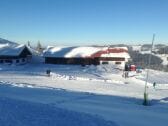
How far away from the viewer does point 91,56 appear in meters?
67.4

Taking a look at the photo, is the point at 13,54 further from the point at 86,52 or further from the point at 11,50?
the point at 86,52

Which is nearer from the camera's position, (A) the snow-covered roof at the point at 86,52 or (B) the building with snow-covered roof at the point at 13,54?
(A) the snow-covered roof at the point at 86,52

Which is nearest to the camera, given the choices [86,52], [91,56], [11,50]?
[91,56]

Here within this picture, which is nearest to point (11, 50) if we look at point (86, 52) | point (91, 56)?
point (86, 52)

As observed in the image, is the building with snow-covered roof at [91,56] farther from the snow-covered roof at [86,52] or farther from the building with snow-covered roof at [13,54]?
the building with snow-covered roof at [13,54]

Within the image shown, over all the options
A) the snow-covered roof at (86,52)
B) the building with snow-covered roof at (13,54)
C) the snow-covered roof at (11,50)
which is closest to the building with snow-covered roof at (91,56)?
the snow-covered roof at (86,52)

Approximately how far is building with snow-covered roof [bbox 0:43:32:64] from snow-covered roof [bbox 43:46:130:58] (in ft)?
15.7

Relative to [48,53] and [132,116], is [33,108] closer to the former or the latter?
[132,116]

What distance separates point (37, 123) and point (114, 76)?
4076 centimetres

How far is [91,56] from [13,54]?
53.7 feet

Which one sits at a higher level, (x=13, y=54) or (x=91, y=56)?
(x=13, y=54)

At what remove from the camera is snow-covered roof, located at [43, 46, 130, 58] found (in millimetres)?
68125

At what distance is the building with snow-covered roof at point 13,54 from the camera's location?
70.1 m

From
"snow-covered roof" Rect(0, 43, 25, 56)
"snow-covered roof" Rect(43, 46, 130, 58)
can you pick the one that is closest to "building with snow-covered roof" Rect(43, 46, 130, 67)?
"snow-covered roof" Rect(43, 46, 130, 58)
